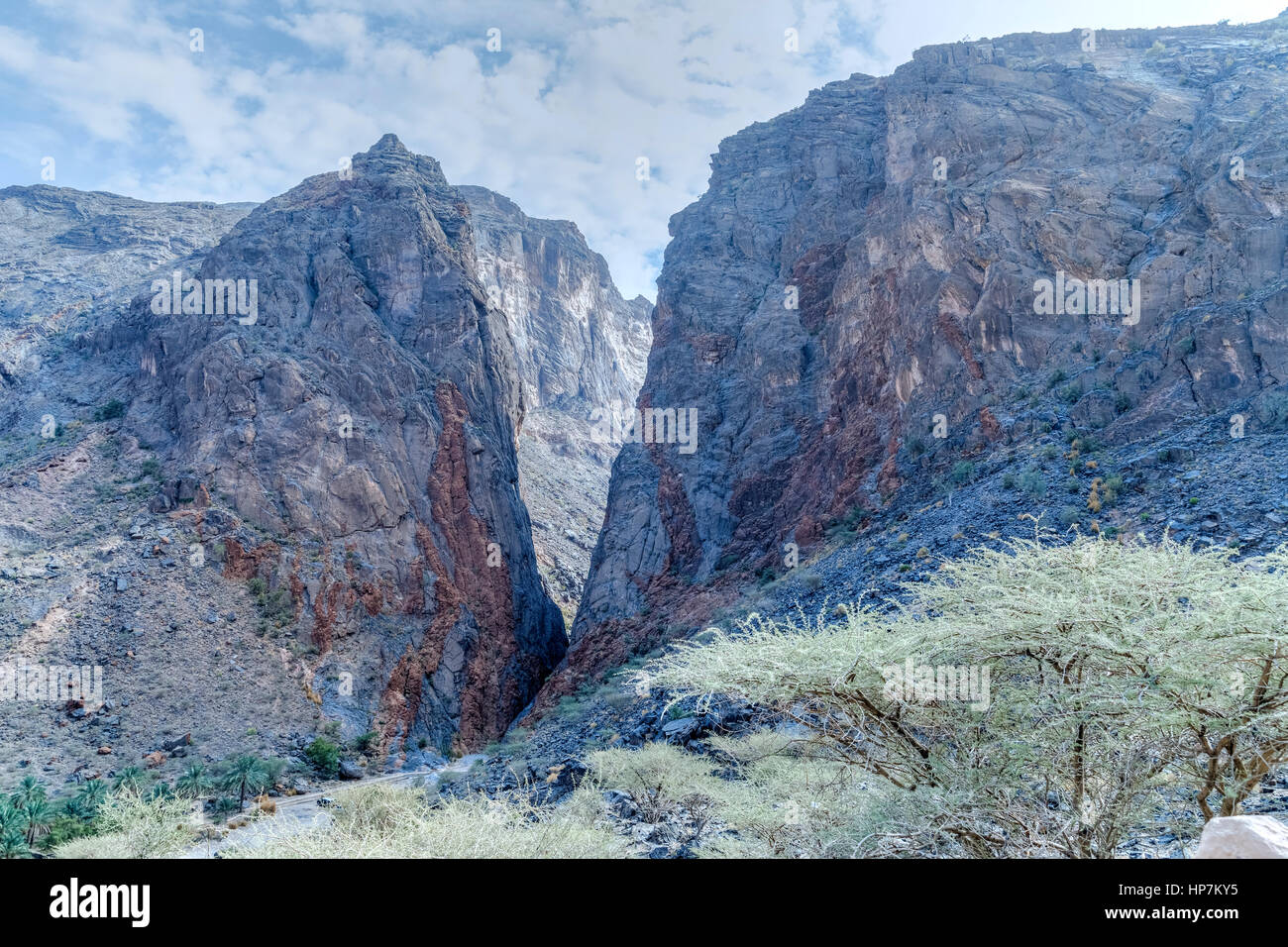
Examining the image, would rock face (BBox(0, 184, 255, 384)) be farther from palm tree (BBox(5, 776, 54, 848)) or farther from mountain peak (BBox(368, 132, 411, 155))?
palm tree (BBox(5, 776, 54, 848))

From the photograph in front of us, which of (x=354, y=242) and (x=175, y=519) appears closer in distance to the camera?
(x=175, y=519)

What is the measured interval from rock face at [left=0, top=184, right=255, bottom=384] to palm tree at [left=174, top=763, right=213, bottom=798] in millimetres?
44763

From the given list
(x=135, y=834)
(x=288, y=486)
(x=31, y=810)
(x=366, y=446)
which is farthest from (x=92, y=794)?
(x=366, y=446)

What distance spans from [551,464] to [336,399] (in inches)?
1447

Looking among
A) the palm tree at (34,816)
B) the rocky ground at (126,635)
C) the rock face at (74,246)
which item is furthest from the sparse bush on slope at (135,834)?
the rock face at (74,246)

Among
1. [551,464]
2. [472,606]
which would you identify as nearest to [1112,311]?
[472,606]

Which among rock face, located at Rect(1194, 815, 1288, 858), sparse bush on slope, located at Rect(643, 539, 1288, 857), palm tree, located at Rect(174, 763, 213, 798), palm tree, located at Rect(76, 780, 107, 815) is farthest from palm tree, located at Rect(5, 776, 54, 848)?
rock face, located at Rect(1194, 815, 1288, 858)

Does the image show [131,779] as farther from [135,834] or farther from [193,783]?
[135,834]

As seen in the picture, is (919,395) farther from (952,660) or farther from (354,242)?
(354,242)

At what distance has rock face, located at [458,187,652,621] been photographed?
74.9 m

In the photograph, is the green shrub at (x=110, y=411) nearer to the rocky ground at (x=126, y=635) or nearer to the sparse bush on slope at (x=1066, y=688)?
the rocky ground at (x=126, y=635)

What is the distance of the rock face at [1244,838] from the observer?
407cm

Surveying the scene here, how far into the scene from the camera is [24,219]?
7631 centimetres

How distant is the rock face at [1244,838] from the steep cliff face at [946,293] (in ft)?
72.2
